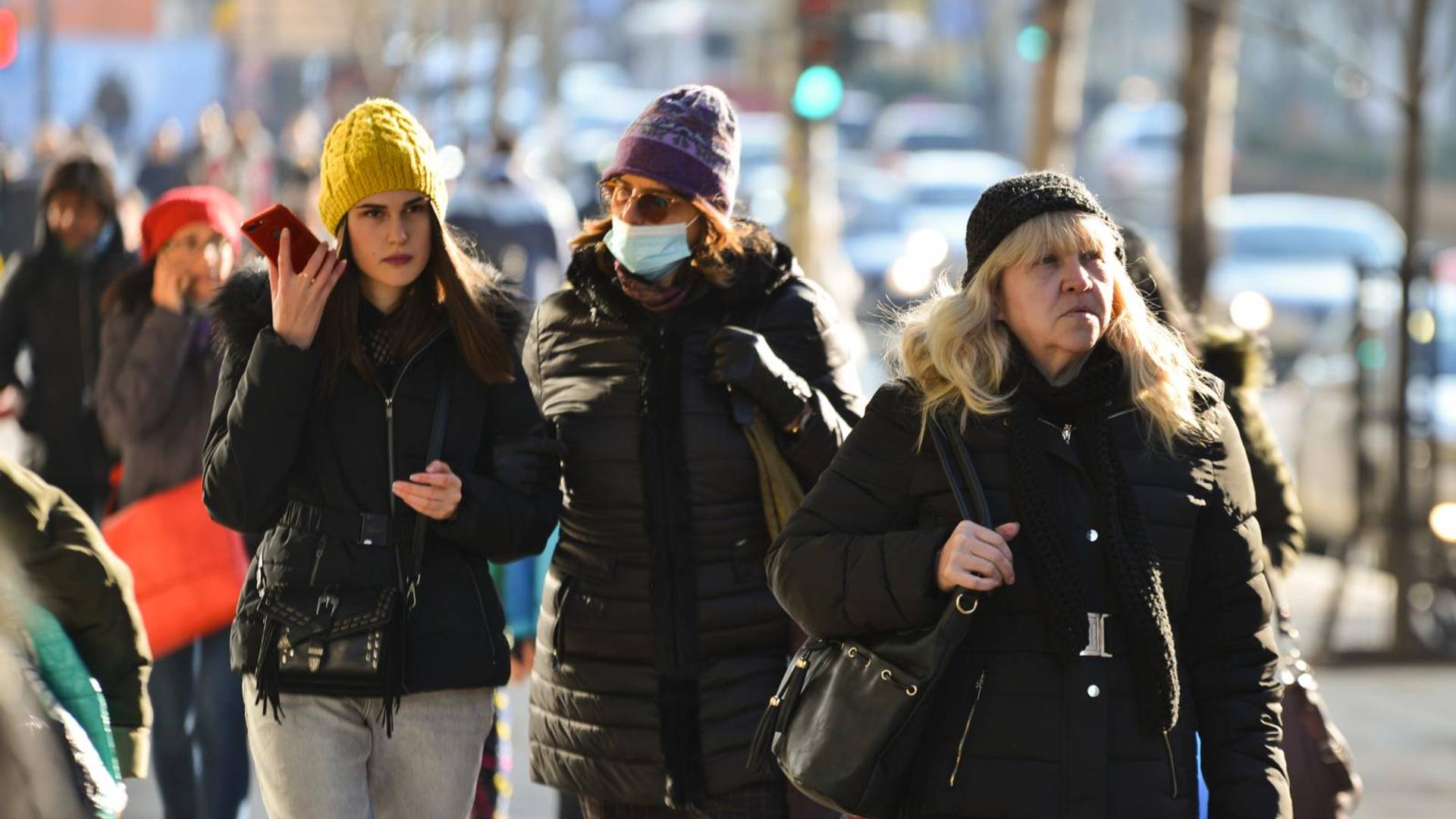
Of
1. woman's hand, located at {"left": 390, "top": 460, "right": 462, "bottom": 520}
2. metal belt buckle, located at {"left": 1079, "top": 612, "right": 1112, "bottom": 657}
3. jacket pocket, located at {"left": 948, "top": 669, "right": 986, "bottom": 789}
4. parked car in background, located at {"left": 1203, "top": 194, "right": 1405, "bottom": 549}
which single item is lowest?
parked car in background, located at {"left": 1203, "top": 194, "right": 1405, "bottom": 549}

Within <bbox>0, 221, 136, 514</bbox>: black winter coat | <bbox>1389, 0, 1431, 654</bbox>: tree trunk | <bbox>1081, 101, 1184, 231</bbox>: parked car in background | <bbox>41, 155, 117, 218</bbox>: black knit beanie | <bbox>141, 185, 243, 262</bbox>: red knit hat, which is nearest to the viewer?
<bbox>141, 185, 243, 262</bbox>: red knit hat

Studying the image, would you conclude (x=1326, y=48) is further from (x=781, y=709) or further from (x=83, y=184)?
(x=781, y=709)

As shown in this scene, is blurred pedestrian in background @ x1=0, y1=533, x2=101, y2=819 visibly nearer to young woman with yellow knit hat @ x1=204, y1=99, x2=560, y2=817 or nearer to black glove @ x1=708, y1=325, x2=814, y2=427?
young woman with yellow knit hat @ x1=204, y1=99, x2=560, y2=817

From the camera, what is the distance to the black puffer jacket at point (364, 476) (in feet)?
15.1

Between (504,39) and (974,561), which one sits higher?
(504,39)

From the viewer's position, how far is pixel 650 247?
5012 mm

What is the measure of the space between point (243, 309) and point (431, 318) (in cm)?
38

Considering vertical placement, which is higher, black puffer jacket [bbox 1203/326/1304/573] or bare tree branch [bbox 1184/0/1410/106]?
bare tree branch [bbox 1184/0/1410/106]

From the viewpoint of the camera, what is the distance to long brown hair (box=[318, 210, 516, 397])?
187 inches

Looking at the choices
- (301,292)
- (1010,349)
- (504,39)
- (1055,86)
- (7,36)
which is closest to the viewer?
(1010,349)

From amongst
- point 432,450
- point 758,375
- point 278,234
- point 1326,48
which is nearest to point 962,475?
point 758,375

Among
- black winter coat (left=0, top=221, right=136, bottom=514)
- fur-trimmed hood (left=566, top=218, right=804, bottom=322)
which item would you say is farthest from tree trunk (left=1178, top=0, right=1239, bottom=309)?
fur-trimmed hood (left=566, top=218, right=804, bottom=322)

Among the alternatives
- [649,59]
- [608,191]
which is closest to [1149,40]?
[649,59]

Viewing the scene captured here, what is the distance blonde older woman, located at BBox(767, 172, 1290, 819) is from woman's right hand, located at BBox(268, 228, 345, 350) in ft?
3.78
